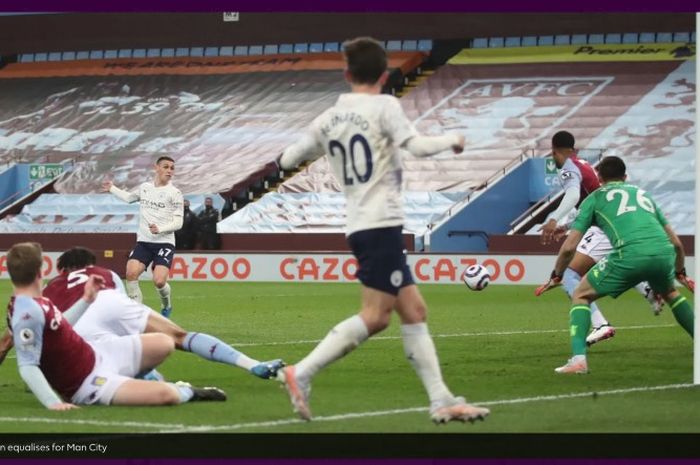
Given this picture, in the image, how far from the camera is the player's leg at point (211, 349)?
9.89m

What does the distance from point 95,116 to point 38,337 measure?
37410mm

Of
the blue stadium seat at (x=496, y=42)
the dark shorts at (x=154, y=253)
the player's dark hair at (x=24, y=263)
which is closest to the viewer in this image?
the player's dark hair at (x=24, y=263)

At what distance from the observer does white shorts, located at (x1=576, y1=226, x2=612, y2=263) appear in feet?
47.9

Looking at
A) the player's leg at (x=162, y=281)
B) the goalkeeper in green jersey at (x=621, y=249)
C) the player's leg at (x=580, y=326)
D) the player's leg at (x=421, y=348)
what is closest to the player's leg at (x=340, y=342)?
the player's leg at (x=421, y=348)

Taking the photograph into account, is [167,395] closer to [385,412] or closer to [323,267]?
[385,412]

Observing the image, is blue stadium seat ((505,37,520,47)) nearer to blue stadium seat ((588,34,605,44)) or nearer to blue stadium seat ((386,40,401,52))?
blue stadium seat ((588,34,605,44))

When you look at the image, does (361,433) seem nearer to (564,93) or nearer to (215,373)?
(215,373)

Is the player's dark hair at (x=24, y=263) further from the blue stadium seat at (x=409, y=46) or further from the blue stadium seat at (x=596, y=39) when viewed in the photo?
the blue stadium seat at (x=409, y=46)

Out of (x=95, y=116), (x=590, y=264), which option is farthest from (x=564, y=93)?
(x=590, y=264)

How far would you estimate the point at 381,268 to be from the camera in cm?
827

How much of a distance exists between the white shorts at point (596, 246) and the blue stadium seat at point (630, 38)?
2695 centimetres

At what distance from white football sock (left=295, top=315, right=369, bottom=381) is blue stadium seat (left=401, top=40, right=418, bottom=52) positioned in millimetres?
35712

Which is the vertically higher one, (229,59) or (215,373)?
(229,59)

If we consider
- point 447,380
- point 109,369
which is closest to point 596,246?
point 447,380
